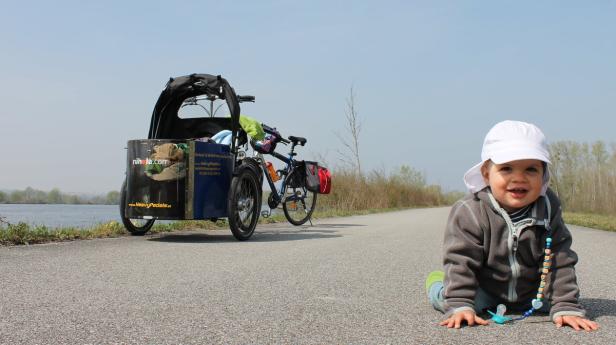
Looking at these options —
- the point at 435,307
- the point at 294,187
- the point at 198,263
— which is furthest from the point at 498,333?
the point at 294,187

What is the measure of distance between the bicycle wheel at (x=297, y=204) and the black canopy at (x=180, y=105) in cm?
230

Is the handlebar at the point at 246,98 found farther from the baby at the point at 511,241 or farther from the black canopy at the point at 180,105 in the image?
the baby at the point at 511,241

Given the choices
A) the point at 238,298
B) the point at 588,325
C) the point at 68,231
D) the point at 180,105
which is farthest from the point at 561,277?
the point at 180,105

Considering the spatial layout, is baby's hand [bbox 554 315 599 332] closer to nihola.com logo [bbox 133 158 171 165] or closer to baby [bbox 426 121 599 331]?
baby [bbox 426 121 599 331]

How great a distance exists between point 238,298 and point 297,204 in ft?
23.6

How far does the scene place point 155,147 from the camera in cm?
637

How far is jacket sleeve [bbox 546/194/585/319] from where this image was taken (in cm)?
248

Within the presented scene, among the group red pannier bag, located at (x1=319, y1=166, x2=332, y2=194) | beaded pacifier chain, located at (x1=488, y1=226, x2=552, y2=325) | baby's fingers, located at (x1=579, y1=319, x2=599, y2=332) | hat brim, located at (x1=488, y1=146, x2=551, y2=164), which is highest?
red pannier bag, located at (x1=319, y1=166, x2=332, y2=194)

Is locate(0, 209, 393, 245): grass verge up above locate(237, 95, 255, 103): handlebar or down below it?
below

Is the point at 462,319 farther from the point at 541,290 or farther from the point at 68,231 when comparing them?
the point at 68,231

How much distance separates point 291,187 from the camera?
10.0 m

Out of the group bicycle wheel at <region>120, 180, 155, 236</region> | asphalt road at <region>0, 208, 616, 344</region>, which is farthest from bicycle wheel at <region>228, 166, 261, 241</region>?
bicycle wheel at <region>120, 180, 155, 236</region>

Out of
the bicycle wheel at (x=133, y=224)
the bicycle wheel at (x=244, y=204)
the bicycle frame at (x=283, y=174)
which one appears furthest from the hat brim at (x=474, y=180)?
the bicycle frame at (x=283, y=174)

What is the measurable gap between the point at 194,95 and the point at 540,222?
6.13 meters
